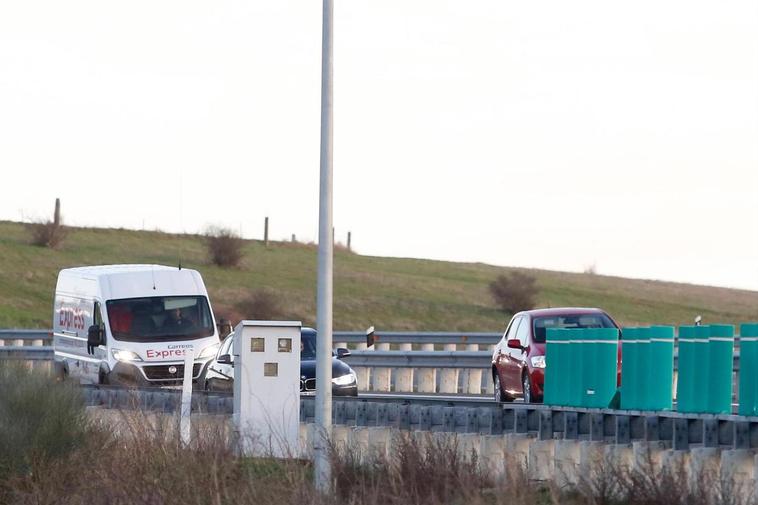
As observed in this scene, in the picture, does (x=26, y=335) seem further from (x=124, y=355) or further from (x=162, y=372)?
(x=162, y=372)

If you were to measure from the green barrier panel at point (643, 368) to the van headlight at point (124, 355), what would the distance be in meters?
15.7

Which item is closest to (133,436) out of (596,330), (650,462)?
(596,330)

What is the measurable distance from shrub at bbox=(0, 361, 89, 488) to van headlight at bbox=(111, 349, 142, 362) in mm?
10088

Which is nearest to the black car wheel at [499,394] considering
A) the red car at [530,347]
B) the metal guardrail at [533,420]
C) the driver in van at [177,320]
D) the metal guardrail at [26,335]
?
the red car at [530,347]

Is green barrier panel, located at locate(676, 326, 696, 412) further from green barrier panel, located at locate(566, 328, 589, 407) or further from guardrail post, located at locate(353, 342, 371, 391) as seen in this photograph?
guardrail post, located at locate(353, 342, 371, 391)

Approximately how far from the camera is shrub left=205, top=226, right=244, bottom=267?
81.0m

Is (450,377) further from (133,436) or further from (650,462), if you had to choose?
(650,462)

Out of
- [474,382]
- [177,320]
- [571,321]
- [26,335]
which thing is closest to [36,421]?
[571,321]

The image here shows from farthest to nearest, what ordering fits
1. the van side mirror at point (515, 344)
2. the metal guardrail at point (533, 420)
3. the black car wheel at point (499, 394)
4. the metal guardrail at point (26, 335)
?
the metal guardrail at point (26, 335) → the black car wheel at point (499, 394) → the van side mirror at point (515, 344) → the metal guardrail at point (533, 420)

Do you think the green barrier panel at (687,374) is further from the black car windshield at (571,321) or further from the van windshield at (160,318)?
the van windshield at (160,318)

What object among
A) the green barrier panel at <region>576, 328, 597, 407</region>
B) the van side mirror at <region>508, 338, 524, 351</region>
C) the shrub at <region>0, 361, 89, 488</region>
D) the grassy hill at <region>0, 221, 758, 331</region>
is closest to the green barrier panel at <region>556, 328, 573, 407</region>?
the green barrier panel at <region>576, 328, 597, 407</region>

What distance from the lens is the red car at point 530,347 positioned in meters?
23.9

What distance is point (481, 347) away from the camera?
4372 centimetres

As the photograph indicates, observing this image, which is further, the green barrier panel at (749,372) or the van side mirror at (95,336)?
the van side mirror at (95,336)
